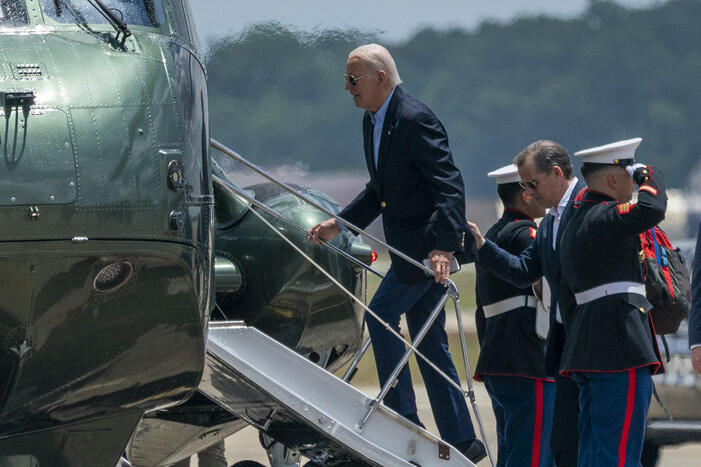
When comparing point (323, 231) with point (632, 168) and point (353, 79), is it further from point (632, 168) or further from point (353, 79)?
point (632, 168)

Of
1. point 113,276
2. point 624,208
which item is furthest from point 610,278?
point 113,276

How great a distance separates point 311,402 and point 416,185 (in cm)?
105

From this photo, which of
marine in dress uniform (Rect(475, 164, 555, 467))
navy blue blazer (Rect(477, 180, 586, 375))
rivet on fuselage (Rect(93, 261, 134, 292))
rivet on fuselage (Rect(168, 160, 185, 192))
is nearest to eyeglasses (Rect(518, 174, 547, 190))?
navy blue blazer (Rect(477, 180, 586, 375))

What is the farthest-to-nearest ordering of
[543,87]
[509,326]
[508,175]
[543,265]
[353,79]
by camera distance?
[543,87] < [508,175] < [509,326] < [353,79] < [543,265]

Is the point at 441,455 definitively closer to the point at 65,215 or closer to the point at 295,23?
the point at 65,215

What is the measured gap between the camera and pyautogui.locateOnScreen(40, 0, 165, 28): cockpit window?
4.04 metres

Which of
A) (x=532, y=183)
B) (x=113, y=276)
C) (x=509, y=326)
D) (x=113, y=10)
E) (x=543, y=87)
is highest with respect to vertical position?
(x=113, y=10)

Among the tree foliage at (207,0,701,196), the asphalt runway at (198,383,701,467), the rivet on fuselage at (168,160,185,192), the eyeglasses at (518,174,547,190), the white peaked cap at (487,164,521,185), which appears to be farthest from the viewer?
the tree foliage at (207,0,701,196)

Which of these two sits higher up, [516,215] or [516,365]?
[516,215]

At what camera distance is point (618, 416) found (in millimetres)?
4672

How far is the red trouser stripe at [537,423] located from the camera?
5.62 m

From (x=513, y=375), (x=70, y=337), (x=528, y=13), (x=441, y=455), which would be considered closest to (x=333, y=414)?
(x=441, y=455)

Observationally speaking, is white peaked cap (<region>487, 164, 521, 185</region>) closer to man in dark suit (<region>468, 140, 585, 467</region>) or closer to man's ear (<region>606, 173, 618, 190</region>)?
man in dark suit (<region>468, 140, 585, 467</region>)

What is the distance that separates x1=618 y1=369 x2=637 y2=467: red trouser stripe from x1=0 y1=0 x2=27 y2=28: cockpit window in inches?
100
